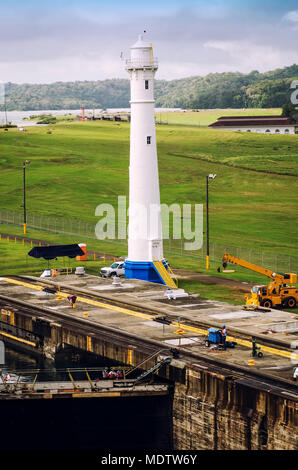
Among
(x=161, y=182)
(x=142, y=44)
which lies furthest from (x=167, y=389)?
(x=161, y=182)

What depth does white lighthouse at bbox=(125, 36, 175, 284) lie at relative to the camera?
87125mm

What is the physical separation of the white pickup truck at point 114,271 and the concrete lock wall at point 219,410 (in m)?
30.8

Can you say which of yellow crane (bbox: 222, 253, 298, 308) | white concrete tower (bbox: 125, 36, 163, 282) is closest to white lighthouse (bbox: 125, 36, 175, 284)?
white concrete tower (bbox: 125, 36, 163, 282)

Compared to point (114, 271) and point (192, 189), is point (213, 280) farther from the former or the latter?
point (192, 189)

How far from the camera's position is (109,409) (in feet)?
185

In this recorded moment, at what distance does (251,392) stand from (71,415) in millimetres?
11833

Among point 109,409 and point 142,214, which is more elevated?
point 142,214

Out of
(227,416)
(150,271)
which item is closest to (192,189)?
(150,271)

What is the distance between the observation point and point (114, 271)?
93.8 meters

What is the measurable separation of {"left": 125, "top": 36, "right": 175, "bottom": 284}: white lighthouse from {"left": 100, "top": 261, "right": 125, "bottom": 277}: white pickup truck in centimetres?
609

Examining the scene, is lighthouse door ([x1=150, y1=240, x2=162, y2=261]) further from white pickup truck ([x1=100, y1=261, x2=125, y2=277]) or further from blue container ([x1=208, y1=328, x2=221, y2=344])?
blue container ([x1=208, y1=328, x2=221, y2=344])

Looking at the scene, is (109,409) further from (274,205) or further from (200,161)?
(200,161)

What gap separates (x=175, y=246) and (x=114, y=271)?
24.8 m
